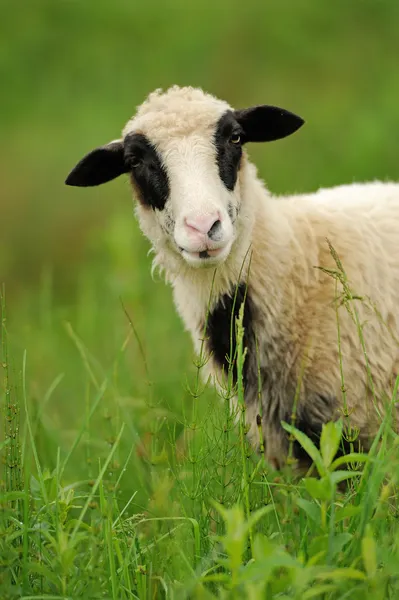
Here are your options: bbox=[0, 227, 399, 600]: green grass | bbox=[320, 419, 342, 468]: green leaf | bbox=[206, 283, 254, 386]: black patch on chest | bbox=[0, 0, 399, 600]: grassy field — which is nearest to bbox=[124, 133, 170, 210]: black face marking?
bbox=[206, 283, 254, 386]: black patch on chest

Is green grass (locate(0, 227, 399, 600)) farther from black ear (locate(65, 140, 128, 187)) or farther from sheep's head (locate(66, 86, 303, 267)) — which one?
black ear (locate(65, 140, 128, 187))

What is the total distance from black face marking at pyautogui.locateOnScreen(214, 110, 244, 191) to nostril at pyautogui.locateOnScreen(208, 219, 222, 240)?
0.34 metres

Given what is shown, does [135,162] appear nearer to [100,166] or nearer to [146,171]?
[146,171]

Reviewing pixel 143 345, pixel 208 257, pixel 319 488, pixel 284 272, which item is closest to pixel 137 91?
pixel 143 345

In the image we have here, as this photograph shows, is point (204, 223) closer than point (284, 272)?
Yes

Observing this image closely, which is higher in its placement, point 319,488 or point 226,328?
point 226,328

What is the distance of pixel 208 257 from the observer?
11.0ft

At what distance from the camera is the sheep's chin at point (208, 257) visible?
3.36 meters

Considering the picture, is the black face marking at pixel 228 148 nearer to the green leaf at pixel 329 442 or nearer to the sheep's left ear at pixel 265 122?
the sheep's left ear at pixel 265 122

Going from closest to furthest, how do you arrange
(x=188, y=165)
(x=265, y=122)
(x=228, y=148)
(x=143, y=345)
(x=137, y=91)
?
(x=188, y=165) → (x=228, y=148) → (x=265, y=122) → (x=143, y=345) → (x=137, y=91)

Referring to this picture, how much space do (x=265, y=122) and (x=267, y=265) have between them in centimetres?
66

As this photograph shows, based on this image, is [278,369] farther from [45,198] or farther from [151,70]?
[151,70]

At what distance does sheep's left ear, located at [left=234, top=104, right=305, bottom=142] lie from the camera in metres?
3.91

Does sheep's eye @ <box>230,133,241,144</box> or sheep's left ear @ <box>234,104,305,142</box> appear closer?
sheep's eye @ <box>230,133,241,144</box>
